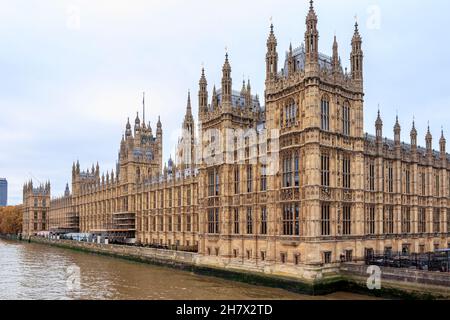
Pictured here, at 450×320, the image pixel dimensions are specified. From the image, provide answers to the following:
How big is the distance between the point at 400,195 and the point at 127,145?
68406mm

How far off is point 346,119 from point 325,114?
10.9ft

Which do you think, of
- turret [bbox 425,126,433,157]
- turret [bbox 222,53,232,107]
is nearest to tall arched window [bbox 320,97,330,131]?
turret [bbox 222,53,232,107]

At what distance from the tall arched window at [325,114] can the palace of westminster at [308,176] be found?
10cm

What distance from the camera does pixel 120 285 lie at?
4628cm

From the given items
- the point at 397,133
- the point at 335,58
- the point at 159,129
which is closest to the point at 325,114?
the point at 335,58

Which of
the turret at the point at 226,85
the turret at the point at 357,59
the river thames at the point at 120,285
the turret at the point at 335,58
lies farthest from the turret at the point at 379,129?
the river thames at the point at 120,285

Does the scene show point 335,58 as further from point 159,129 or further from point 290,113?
point 159,129

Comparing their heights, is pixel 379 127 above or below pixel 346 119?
below

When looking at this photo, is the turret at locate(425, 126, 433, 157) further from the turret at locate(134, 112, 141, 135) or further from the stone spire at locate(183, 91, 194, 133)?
the turret at locate(134, 112, 141, 135)

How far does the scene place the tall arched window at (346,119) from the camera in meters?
43.4

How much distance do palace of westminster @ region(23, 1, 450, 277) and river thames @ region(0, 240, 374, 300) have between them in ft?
11.6

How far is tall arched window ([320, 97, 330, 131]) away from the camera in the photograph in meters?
41.3
